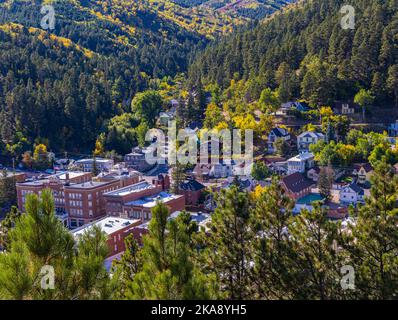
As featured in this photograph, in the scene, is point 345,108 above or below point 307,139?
above

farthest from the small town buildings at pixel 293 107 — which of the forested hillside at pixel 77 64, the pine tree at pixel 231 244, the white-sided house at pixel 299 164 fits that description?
the pine tree at pixel 231 244

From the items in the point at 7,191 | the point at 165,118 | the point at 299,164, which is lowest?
the point at 7,191

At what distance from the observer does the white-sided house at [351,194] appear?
30641 mm

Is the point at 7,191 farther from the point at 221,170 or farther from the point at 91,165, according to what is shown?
the point at 221,170

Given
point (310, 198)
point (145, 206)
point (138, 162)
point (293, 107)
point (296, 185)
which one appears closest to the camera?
point (145, 206)

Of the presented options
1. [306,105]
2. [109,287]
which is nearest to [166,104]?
[306,105]

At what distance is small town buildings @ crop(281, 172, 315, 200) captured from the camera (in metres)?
31.8

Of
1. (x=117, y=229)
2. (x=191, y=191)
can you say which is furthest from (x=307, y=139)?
(x=117, y=229)

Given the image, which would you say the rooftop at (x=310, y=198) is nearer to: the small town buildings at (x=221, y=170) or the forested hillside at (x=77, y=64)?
the small town buildings at (x=221, y=170)

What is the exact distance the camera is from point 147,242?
6.84m

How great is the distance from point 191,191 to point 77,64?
3823 centimetres

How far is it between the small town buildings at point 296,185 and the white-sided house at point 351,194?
253cm

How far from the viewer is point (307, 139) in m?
40.1

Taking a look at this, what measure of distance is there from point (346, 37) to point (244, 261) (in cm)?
4269
